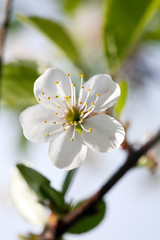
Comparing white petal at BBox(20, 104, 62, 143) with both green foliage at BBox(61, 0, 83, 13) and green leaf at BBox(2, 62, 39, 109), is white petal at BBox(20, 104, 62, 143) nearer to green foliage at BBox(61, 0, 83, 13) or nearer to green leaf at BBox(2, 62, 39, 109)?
green leaf at BBox(2, 62, 39, 109)

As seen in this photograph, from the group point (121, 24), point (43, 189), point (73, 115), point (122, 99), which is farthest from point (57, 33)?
point (43, 189)

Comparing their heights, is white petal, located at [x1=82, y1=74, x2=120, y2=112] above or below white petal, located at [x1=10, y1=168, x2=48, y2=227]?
above

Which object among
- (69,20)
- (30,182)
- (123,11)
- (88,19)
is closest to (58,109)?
(30,182)

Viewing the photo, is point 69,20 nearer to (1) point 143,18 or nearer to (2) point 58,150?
(1) point 143,18

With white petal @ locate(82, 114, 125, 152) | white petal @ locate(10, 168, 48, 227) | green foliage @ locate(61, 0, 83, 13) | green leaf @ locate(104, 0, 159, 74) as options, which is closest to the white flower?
white petal @ locate(82, 114, 125, 152)

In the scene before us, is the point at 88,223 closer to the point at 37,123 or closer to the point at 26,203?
the point at 26,203
